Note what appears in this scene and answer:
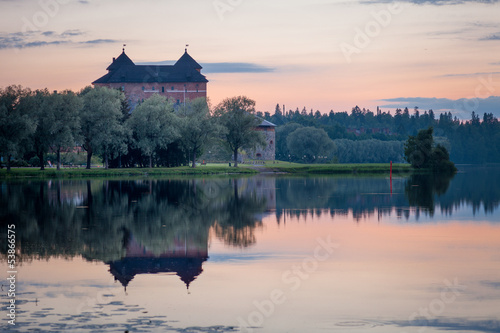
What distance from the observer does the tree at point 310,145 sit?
135m

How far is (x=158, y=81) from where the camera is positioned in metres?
141

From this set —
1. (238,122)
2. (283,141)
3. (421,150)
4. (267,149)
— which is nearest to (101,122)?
(238,122)

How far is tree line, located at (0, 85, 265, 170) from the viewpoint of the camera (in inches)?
2872

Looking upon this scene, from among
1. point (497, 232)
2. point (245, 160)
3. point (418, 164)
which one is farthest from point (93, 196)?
point (245, 160)

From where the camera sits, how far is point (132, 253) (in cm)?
1936

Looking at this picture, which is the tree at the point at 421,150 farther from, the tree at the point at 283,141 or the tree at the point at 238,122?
the tree at the point at 283,141

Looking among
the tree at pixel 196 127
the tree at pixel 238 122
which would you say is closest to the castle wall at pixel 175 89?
the tree at pixel 238 122

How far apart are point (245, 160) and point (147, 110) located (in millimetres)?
33586

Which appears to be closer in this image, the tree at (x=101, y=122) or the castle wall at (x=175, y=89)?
the tree at (x=101, y=122)

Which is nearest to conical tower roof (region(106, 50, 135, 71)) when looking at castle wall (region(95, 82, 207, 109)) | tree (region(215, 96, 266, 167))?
castle wall (region(95, 82, 207, 109))

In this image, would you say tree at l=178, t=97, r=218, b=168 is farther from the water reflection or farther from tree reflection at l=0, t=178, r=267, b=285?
tree reflection at l=0, t=178, r=267, b=285

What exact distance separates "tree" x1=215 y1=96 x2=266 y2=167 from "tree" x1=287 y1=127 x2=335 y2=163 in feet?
130

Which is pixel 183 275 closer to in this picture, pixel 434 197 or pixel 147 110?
pixel 434 197

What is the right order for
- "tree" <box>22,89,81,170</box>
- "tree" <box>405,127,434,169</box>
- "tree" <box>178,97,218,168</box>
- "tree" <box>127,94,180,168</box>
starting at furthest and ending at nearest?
"tree" <box>178,97,218,168</box> → "tree" <box>405,127,434,169</box> → "tree" <box>127,94,180,168</box> → "tree" <box>22,89,81,170</box>
